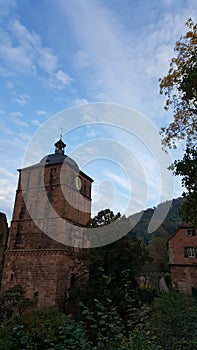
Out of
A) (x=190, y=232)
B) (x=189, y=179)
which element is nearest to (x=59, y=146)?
(x=190, y=232)

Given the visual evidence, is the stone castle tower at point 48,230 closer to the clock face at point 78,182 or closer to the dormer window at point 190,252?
the clock face at point 78,182

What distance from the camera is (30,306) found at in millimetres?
21438

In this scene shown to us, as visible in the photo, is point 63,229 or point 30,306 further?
point 63,229

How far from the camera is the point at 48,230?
26062 millimetres

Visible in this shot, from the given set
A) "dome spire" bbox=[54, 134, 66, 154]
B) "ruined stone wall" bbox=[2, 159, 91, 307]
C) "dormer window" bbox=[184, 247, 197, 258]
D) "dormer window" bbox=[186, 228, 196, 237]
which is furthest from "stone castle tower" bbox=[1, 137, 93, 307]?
"dormer window" bbox=[186, 228, 196, 237]

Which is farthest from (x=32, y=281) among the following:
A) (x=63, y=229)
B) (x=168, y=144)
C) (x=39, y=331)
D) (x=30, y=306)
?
(x=168, y=144)

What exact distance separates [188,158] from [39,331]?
8221 millimetres

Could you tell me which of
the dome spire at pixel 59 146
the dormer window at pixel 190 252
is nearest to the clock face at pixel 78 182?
the dome spire at pixel 59 146

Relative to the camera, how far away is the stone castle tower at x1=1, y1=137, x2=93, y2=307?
79.6 feet

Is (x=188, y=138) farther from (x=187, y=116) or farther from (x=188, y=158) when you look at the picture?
(x=188, y=158)

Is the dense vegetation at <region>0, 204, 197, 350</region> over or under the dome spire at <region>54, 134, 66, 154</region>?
under

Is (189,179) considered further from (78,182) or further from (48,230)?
(78,182)

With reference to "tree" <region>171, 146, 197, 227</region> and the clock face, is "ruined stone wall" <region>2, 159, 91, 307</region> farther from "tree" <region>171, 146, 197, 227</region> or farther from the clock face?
"tree" <region>171, 146, 197, 227</region>

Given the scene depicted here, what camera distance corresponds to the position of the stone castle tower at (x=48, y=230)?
24.2 meters
